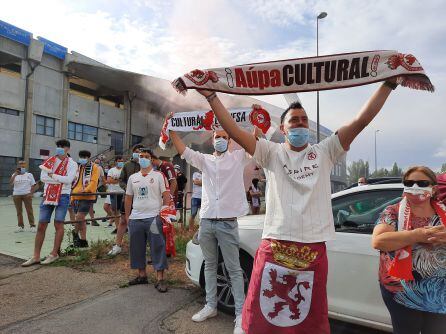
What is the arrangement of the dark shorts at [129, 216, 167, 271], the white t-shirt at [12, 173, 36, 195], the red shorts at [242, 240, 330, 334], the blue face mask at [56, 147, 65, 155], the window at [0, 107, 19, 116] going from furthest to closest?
the window at [0, 107, 19, 116] → the white t-shirt at [12, 173, 36, 195] → the blue face mask at [56, 147, 65, 155] → the dark shorts at [129, 216, 167, 271] → the red shorts at [242, 240, 330, 334]

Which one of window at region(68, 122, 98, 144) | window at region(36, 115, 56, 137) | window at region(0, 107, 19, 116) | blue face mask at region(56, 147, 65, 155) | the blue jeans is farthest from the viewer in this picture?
window at region(68, 122, 98, 144)

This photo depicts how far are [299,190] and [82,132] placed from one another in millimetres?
32295

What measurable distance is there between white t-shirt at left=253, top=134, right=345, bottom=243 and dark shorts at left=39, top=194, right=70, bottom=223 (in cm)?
456

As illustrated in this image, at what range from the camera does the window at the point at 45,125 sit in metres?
28.0

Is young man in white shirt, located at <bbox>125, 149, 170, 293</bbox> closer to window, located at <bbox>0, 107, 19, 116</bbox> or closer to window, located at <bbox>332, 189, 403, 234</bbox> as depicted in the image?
window, located at <bbox>332, 189, 403, 234</bbox>

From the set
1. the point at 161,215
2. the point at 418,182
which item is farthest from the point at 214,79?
the point at 161,215

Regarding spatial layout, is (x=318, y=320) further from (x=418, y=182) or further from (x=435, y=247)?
(x=418, y=182)

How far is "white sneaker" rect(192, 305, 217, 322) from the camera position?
3.69 m

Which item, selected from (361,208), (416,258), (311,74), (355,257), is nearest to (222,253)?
(355,257)

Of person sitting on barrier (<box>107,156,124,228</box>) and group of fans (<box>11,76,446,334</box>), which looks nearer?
group of fans (<box>11,76,446,334</box>)

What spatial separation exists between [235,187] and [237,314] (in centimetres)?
122

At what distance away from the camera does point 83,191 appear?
7.52 meters

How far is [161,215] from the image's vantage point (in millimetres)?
4797

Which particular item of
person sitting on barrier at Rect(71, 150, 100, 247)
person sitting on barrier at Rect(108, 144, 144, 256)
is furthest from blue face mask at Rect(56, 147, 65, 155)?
person sitting on barrier at Rect(108, 144, 144, 256)
